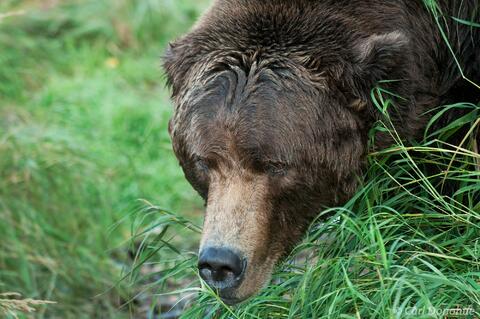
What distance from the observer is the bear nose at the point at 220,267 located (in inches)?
166

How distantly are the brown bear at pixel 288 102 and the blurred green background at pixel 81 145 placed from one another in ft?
2.25

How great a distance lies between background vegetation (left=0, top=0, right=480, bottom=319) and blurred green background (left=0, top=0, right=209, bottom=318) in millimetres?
14

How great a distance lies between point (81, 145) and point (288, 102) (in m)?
2.97

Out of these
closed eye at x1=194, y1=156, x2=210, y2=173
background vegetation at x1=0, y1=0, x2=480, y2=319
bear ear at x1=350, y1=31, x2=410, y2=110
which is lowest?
background vegetation at x1=0, y1=0, x2=480, y2=319

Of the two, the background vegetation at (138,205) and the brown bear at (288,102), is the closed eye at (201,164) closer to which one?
the brown bear at (288,102)

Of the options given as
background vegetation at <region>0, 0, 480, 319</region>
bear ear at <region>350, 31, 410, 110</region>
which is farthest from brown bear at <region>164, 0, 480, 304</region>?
background vegetation at <region>0, 0, 480, 319</region>

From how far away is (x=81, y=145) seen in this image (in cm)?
715

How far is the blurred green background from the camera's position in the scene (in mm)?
6402

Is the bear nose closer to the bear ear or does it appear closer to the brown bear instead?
the brown bear

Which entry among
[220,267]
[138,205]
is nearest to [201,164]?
[220,267]

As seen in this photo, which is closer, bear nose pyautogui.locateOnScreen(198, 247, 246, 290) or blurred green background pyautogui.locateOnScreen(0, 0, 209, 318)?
bear nose pyautogui.locateOnScreen(198, 247, 246, 290)

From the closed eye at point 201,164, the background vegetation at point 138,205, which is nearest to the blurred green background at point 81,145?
the background vegetation at point 138,205

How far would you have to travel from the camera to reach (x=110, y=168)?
24.5 feet

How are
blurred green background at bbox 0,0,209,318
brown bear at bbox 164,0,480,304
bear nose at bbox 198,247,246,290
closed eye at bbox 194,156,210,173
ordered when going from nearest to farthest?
bear nose at bbox 198,247,246,290 < brown bear at bbox 164,0,480,304 < closed eye at bbox 194,156,210,173 < blurred green background at bbox 0,0,209,318
